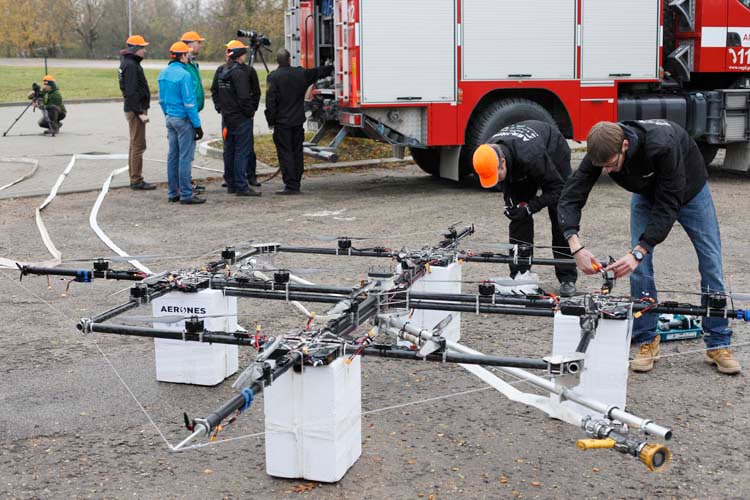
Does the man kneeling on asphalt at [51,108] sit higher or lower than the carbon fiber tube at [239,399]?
higher

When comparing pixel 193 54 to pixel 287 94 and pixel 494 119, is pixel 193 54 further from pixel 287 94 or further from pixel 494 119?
pixel 494 119

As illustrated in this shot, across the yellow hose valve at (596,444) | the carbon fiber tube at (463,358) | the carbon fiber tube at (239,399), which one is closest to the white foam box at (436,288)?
the carbon fiber tube at (463,358)

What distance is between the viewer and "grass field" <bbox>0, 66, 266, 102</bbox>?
105ft

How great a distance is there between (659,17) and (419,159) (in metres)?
3.82

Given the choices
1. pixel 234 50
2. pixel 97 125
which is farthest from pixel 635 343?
pixel 97 125

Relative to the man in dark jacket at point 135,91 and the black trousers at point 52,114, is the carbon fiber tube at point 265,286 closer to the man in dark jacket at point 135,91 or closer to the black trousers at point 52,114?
the man in dark jacket at point 135,91

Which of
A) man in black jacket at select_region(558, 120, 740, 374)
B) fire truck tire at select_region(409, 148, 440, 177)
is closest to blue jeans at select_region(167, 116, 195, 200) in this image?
fire truck tire at select_region(409, 148, 440, 177)

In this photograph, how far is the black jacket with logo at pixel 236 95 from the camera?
12.2 metres

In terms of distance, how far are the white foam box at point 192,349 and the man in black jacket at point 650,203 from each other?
2092mm

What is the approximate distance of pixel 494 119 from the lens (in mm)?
12250

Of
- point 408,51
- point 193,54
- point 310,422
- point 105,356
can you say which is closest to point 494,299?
point 310,422

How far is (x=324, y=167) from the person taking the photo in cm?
1514

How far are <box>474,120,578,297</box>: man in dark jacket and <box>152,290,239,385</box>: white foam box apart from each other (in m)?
1.99

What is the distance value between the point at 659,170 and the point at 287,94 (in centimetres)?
778
